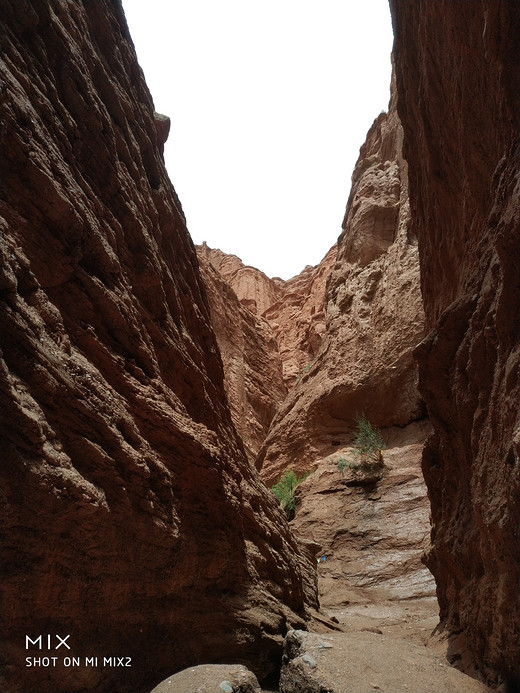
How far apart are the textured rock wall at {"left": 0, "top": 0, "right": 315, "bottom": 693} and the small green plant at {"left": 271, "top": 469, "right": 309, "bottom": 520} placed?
7983mm

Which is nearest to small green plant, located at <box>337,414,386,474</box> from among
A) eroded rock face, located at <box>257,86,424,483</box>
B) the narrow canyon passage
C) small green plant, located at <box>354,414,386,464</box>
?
small green plant, located at <box>354,414,386,464</box>

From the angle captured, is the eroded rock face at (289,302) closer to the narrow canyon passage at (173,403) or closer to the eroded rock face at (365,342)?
the eroded rock face at (365,342)

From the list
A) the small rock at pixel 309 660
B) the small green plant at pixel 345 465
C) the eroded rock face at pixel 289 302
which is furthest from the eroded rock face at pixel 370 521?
the eroded rock face at pixel 289 302

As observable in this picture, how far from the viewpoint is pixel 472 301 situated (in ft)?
17.3

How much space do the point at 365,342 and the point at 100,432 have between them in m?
14.5

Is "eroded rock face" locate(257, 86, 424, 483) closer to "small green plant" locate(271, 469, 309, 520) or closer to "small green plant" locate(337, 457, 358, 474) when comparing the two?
"small green plant" locate(271, 469, 309, 520)

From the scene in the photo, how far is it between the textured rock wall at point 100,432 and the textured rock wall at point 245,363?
1660cm

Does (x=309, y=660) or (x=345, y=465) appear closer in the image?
(x=309, y=660)

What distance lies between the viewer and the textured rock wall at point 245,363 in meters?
24.0

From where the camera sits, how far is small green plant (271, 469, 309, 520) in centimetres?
1498

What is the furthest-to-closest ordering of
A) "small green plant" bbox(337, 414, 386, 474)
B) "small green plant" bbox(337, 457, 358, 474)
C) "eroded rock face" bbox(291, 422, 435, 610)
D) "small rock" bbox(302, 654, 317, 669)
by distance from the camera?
"small green plant" bbox(337, 457, 358, 474) < "small green plant" bbox(337, 414, 386, 474) < "eroded rock face" bbox(291, 422, 435, 610) < "small rock" bbox(302, 654, 317, 669)

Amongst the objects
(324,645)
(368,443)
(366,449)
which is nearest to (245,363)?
(368,443)

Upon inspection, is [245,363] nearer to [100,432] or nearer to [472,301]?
[472,301]

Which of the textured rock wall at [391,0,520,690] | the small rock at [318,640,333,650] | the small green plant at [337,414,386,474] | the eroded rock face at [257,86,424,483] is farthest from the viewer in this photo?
the eroded rock face at [257,86,424,483]
